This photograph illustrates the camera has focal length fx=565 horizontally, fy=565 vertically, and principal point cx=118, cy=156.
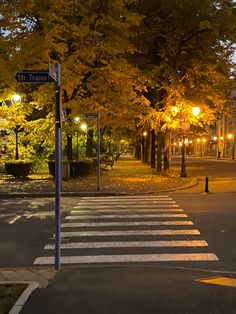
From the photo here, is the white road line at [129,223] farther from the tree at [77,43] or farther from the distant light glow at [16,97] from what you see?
the distant light glow at [16,97]

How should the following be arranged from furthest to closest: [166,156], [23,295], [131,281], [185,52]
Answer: [166,156], [185,52], [131,281], [23,295]

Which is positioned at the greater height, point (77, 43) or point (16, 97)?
point (77, 43)

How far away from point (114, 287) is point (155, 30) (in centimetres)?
2625

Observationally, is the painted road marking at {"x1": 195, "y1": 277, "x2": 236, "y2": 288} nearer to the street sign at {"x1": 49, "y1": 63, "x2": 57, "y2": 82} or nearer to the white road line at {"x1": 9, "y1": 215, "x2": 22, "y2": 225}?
the street sign at {"x1": 49, "y1": 63, "x2": 57, "y2": 82}

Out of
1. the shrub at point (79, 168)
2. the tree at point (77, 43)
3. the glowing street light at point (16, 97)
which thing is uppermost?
the tree at point (77, 43)

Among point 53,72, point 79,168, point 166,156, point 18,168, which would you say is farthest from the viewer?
point 166,156

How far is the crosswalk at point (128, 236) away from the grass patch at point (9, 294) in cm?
236

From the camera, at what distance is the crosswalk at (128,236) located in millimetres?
10180

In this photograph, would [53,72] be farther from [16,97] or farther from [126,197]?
[16,97]

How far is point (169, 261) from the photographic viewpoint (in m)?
9.83

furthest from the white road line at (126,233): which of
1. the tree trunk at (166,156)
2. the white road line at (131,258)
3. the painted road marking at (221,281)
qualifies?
the tree trunk at (166,156)

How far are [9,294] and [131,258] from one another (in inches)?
137

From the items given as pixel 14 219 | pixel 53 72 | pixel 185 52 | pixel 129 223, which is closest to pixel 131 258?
pixel 53 72

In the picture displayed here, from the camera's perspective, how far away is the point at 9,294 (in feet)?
22.8
